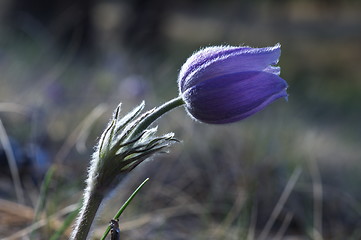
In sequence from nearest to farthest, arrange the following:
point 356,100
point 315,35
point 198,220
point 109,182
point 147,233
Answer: point 109,182
point 147,233
point 198,220
point 356,100
point 315,35

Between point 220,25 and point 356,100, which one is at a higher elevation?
point 220,25

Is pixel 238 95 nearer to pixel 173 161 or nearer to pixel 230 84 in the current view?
pixel 230 84

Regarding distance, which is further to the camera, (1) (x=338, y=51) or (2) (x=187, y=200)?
(1) (x=338, y=51)

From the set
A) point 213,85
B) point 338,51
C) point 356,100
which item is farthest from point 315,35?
point 213,85

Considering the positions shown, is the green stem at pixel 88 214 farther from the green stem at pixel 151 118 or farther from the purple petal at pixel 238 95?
the purple petal at pixel 238 95

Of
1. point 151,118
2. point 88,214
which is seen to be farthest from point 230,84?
point 88,214

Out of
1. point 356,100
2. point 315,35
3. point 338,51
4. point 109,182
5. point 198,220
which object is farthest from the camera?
point 315,35

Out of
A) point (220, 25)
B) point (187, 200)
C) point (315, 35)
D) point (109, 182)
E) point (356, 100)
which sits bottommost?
point (109, 182)

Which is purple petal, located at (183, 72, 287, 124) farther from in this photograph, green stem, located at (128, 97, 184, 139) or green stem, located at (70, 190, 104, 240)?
green stem, located at (70, 190, 104, 240)

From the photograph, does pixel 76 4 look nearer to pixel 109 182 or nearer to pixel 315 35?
pixel 109 182
